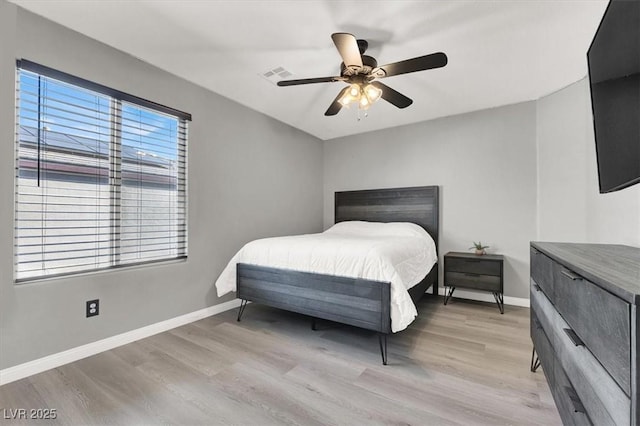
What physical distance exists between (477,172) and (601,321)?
10.2 feet

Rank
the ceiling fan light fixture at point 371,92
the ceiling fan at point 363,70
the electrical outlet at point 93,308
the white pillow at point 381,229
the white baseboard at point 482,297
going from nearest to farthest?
1. the ceiling fan at point 363,70
2. the electrical outlet at point 93,308
3. the ceiling fan light fixture at point 371,92
4. the white baseboard at point 482,297
5. the white pillow at point 381,229

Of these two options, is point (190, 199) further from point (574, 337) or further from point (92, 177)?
point (574, 337)

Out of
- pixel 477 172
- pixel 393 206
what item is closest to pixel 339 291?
pixel 393 206

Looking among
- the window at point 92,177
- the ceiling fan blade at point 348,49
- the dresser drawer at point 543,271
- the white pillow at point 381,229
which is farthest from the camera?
the white pillow at point 381,229

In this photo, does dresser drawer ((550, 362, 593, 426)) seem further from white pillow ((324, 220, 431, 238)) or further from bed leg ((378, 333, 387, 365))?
white pillow ((324, 220, 431, 238))

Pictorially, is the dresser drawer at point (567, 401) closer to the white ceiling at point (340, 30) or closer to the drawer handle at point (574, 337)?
the drawer handle at point (574, 337)

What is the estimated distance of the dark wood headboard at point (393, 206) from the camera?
3.80 meters

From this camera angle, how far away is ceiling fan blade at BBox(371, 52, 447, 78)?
1813mm

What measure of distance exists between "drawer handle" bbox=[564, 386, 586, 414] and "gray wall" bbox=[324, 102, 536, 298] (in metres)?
2.63

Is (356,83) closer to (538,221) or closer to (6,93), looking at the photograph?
(6,93)

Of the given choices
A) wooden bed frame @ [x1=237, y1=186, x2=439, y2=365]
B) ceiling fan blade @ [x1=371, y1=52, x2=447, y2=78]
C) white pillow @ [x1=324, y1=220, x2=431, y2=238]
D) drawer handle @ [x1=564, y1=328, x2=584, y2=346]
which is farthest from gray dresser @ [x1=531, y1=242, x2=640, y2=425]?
white pillow @ [x1=324, y1=220, x2=431, y2=238]

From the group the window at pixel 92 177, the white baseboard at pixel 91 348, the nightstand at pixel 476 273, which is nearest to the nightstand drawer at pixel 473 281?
the nightstand at pixel 476 273

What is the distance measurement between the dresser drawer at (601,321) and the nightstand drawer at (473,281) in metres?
2.20

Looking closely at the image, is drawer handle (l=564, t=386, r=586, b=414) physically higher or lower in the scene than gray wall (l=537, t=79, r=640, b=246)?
lower
